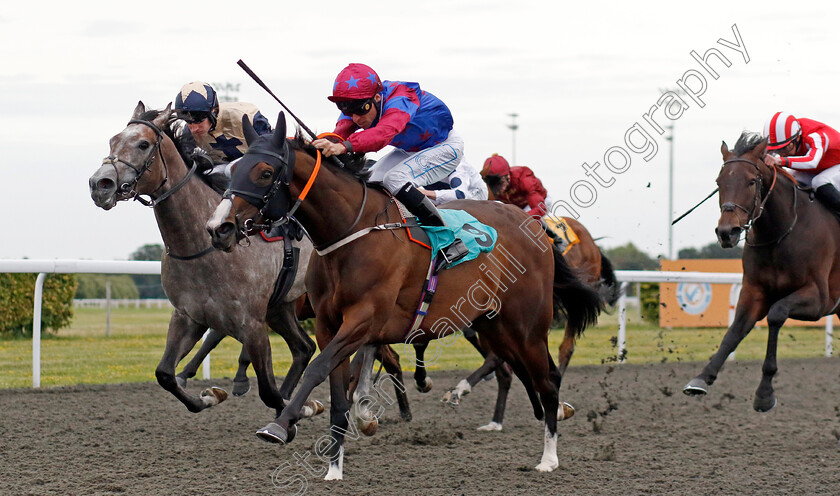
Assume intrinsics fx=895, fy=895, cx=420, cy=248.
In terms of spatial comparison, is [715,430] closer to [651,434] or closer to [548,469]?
[651,434]

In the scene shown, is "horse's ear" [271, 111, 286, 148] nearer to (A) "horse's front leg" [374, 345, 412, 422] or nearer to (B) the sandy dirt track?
(B) the sandy dirt track

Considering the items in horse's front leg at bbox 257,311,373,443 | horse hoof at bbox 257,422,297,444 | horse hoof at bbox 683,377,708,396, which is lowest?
horse hoof at bbox 683,377,708,396

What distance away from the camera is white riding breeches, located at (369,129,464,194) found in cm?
472

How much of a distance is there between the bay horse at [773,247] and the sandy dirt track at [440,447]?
2.38 ft

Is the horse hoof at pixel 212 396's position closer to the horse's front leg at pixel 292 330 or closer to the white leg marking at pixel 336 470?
the horse's front leg at pixel 292 330

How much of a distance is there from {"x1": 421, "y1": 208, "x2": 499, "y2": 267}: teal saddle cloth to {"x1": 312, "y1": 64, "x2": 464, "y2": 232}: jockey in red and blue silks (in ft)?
0.22

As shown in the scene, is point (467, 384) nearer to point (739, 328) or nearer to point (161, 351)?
point (739, 328)

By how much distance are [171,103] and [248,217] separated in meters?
1.71

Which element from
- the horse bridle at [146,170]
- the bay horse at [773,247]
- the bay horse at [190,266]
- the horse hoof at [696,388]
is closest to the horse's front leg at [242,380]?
the bay horse at [190,266]

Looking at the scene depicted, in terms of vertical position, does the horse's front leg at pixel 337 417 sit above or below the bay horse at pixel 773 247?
below

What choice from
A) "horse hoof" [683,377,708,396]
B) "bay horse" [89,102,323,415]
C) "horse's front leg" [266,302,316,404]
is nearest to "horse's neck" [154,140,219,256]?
"bay horse" [89,102,323,415]

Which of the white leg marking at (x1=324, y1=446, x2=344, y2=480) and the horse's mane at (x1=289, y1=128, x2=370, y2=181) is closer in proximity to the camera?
the horse's mane at (x1=289, y1=128, x2=370, y2=181)

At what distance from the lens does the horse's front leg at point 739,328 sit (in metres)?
5.23

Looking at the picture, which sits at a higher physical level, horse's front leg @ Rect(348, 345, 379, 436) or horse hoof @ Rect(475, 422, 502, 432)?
horse's front leg @ Rect(348, 345, 379, 436)
